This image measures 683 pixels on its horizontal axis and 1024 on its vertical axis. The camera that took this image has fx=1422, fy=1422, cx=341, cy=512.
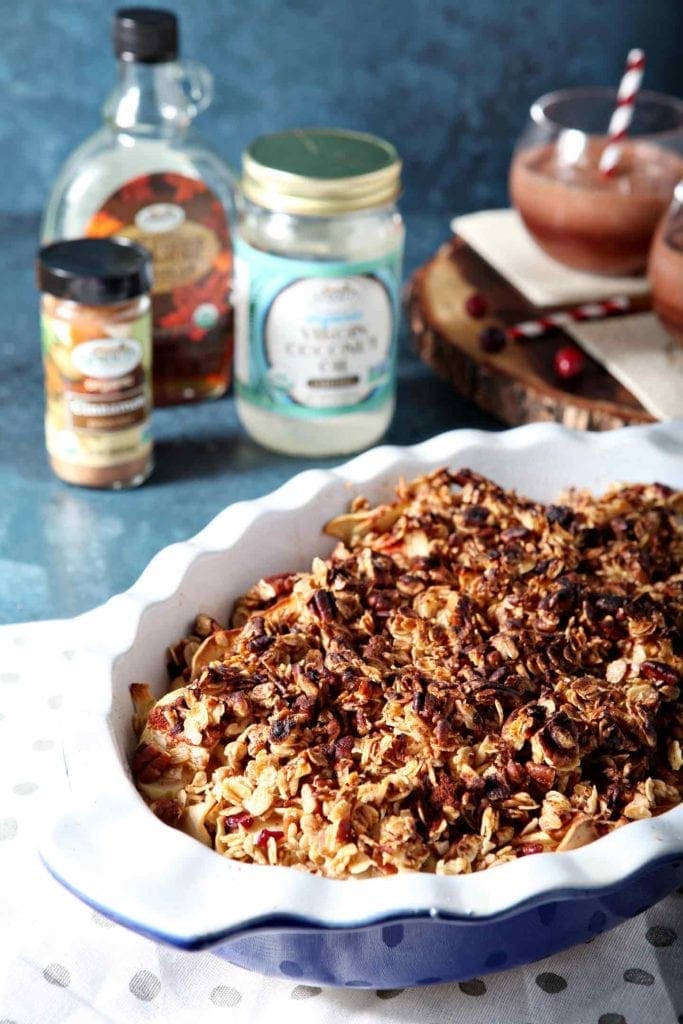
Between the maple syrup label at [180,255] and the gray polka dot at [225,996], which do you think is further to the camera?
the maple syrup label at [180,255]

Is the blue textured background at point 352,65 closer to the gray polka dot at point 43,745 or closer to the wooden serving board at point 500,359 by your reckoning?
the wooden serving board at point 500,359

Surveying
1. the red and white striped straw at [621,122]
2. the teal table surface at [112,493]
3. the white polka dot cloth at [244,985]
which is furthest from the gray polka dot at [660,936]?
the red and white striped straw at [621,122]

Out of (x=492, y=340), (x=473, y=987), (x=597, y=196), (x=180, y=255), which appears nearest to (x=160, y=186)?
(x=180, y=255)

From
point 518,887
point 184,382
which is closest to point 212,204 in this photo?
point 184,382

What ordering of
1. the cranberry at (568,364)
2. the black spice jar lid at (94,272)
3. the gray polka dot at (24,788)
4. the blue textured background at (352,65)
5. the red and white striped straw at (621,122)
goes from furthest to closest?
the blue textured background at (352,65)
the red and white striped straw at (621,122)
the cranberry at (568,364)
the black spice jar lid at (94,272)
the gray polka dot at (24,788)

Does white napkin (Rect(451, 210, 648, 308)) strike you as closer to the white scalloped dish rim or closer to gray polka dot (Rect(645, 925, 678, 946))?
the white scalloped dish rim

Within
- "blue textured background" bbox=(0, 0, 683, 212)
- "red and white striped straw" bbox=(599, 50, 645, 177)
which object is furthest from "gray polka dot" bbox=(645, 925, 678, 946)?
"blue textured background" bbox=(0, 0, 683, 212)
